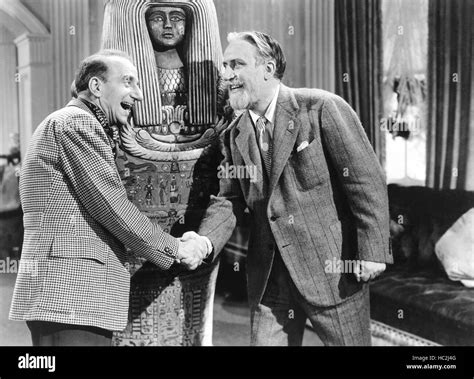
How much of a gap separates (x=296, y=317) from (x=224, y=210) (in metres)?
0.69

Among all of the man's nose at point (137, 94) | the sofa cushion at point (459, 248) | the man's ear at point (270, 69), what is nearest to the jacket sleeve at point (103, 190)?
the man's nose at point (137, 94)

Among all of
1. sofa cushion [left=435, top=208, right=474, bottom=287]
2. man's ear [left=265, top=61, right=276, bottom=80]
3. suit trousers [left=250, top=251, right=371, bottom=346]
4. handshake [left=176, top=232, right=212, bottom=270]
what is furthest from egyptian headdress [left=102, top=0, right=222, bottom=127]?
sofa cushion [left=435, top=208, right=474, bottom=287]

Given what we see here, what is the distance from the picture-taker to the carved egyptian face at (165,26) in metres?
Answer: 3.75

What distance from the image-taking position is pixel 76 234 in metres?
3.38

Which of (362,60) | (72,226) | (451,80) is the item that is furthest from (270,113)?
(72,226)

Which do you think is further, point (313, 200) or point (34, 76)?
point (34, 76)

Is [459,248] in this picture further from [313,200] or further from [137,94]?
[137,94]

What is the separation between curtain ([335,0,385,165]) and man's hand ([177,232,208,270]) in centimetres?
113

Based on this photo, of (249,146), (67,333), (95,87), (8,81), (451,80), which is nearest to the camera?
(67,333)

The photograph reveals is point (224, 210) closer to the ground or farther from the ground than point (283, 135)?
closer to the ground

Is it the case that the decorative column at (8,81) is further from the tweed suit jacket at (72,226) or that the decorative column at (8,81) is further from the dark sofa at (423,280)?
the dark sofa at (423,280)

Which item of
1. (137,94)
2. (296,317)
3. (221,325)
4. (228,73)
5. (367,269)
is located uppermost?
(228,73)

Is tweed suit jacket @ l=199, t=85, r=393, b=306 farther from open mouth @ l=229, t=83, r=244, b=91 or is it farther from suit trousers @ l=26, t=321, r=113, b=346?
suit trousers @ l=26, t=321, r=113, b=346
